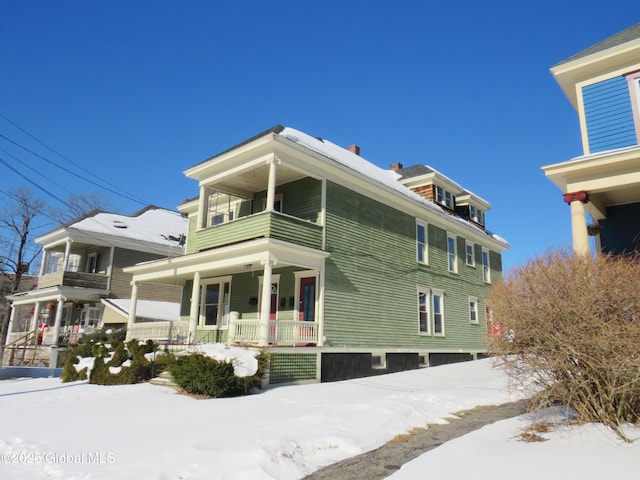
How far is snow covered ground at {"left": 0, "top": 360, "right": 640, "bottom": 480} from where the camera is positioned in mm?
5121

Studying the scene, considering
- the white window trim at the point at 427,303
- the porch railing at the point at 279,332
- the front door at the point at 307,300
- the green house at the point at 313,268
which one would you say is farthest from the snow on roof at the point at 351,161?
the porch railing at the point at 279,332

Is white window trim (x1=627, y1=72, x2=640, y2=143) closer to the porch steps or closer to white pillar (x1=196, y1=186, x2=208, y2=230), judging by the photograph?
white pillar (x1=196, y1=186, x2=208, y2=230)

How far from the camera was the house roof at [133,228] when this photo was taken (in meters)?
27.7

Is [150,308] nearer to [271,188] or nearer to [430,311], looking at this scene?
[271,188]

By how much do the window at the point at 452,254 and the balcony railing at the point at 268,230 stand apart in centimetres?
906

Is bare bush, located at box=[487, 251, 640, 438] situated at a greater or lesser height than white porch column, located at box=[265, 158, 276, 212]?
lesser

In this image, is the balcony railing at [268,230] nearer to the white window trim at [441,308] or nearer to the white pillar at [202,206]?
the white pillar at [202,206]

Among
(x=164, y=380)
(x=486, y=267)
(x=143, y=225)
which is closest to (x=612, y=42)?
(x=486, y=267)

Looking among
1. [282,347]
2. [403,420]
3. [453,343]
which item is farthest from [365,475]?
[453,343]

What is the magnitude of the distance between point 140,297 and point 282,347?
17062 mm

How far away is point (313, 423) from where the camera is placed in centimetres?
769

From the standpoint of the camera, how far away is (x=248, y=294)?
17422mm

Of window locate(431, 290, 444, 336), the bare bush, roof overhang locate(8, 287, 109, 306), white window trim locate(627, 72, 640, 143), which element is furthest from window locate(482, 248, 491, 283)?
roof overhang locate(8, 287, 109, 306)

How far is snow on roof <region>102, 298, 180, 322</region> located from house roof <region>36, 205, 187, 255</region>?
3935 millimetres
